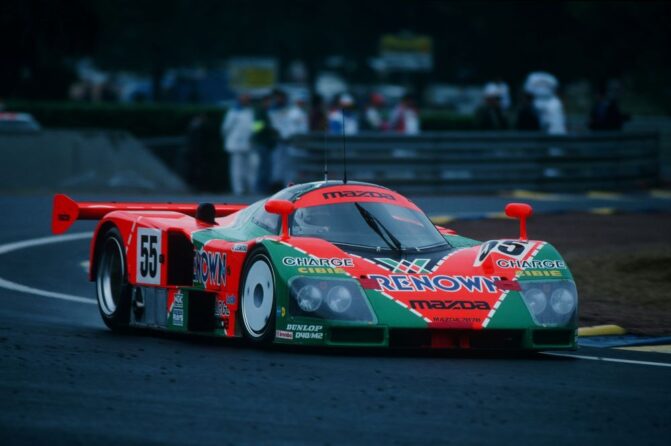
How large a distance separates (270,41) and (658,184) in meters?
51.0

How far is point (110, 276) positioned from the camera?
38.3ft

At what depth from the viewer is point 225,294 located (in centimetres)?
1008

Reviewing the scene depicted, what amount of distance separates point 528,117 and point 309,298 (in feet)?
63.7

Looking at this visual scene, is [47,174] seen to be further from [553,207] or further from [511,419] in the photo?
[511,419]

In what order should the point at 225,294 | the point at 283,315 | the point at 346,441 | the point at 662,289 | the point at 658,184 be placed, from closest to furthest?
the point at 346,441
the point at 283,315
the point at 225,294
the point at 662,289
the point at 658,184

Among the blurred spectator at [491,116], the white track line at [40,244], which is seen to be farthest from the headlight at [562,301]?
the blurred spectator at [491,116]

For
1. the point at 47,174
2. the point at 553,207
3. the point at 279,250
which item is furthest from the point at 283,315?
the point at 47,174

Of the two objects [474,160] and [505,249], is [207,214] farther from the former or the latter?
[474,160]

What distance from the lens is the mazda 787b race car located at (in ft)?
30.6

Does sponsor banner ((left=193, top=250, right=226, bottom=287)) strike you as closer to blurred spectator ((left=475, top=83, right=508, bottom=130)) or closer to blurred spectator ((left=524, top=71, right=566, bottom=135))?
blurred spectator ((left=524, top=71, right=566, bottom=135))

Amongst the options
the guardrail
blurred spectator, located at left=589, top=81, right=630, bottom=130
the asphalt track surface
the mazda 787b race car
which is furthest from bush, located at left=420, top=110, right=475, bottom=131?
the asphalt track surface

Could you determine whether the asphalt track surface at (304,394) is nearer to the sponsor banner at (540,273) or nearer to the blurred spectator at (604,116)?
the sponsor banner at (540,273)

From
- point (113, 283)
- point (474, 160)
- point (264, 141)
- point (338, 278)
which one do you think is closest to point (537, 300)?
point (338, 278)

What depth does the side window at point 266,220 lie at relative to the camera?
34.0 feet
